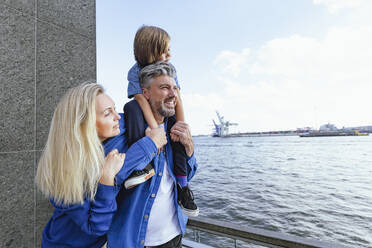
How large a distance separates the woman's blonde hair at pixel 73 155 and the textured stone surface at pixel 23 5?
1.11 m

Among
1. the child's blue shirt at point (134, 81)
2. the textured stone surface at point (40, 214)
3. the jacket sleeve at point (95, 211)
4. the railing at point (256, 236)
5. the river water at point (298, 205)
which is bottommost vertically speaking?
the river water at point (298, 205)

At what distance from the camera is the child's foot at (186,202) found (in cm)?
139

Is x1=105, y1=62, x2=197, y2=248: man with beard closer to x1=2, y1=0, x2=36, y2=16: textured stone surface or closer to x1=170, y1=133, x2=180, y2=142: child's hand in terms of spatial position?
x1=170, y1=133, x2=180, y2=142: child's hand

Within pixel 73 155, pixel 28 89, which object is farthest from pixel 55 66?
pixel 73 155

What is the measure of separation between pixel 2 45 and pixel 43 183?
1.12 meters

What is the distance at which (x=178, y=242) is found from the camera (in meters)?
1.31

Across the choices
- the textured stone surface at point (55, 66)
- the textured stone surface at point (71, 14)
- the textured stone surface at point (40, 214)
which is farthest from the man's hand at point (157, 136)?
the textured stone surface at point (71, 14)

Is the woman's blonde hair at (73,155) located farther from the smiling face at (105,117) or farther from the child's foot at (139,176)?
the child's foot at (139,176)

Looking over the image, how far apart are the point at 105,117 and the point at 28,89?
97cm

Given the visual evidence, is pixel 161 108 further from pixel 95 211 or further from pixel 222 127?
pixel 222 127

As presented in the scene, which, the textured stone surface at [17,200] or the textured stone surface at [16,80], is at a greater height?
the textured stone surface at [16,80]

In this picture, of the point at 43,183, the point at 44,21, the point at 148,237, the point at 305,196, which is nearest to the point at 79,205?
the point at 43,183

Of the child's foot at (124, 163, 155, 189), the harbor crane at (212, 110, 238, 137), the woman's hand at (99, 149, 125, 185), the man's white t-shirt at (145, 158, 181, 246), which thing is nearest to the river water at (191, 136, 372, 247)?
the man's white t-shirt at (145, 158, 181, 246)

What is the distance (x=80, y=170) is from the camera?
0.93m
